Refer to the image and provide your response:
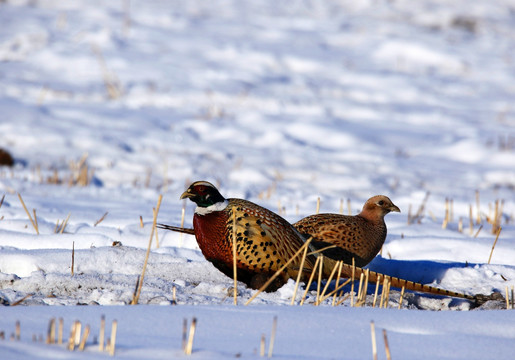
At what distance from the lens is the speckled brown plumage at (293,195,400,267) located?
3.83 metres

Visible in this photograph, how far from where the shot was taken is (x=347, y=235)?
12.6 feet

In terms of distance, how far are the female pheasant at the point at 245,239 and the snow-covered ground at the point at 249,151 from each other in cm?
12

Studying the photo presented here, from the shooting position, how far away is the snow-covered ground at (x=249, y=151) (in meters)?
2.53

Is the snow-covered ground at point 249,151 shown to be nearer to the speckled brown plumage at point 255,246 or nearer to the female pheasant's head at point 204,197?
the speckled brown plumage at point 255,246

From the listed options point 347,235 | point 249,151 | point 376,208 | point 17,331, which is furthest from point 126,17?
point 17,331

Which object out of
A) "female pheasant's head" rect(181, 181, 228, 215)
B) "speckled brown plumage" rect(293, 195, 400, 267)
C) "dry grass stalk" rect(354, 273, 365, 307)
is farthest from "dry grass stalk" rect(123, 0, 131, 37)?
"dry grass stalk" rect(354, 273, 365, 307)

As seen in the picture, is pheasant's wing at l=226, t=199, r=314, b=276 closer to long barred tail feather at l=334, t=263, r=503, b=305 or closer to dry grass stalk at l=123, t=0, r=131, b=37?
long barred tail feather at l=334, t=263, r=503, b=305

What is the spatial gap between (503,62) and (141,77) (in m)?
8.49

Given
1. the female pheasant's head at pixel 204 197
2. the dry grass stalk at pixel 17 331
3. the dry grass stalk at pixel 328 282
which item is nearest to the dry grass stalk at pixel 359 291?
the dry grass stalk at pixel 328 282

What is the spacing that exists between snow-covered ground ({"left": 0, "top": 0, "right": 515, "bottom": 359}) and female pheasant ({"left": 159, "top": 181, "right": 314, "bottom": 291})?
118 millimetres

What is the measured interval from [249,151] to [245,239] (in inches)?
254

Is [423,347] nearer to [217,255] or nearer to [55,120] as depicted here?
[217,255]

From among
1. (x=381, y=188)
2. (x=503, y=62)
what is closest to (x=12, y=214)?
(x=381, y=188)

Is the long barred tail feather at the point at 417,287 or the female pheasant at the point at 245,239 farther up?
the female pheasant at the point at 245,239
